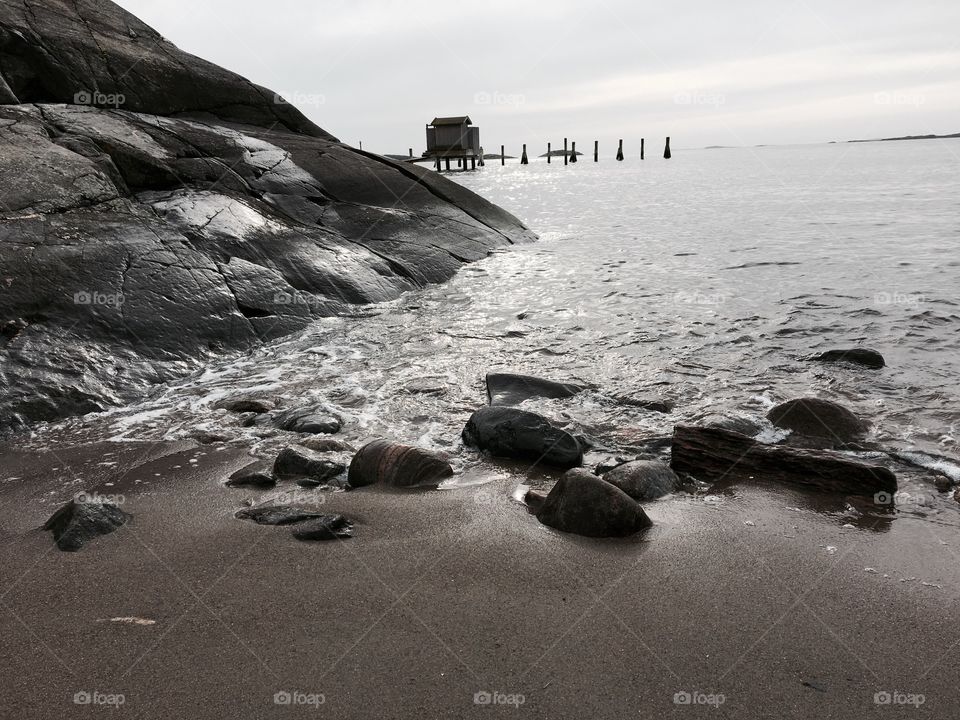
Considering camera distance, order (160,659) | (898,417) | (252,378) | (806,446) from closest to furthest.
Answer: (160,659) < (806,446) < (898,417) < (252,378)

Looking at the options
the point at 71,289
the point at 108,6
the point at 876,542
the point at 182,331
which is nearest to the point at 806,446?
the point at 876,542

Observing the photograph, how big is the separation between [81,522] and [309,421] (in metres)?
1.72

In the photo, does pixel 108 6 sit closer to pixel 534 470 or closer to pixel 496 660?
pixel 534 470

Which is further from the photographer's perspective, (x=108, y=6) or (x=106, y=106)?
(x=108, y=6)

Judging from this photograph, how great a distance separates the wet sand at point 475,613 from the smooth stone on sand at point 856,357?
3.04 m

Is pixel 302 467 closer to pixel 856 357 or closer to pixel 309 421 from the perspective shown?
pixel 309 421

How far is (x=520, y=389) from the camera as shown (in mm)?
5398

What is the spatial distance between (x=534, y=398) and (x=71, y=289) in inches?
159

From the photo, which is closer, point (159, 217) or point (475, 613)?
point (475, 613)

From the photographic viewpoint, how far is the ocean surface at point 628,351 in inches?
185

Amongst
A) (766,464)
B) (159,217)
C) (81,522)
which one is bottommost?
(766,464)

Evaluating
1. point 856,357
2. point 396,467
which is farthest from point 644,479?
point 856,357

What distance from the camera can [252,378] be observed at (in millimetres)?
5730

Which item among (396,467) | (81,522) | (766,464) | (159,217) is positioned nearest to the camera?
(81,522)
